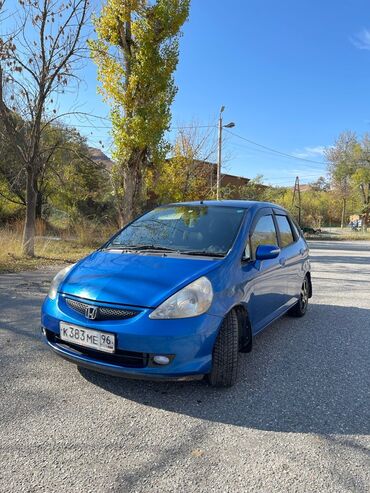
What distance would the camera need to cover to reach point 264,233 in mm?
4160

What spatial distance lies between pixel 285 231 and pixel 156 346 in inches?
115

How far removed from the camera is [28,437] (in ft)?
7.69

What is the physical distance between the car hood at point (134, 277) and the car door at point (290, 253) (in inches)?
66.7

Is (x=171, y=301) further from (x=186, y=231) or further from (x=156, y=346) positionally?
(x=186, y=231)

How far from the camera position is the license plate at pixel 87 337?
2.70 metres

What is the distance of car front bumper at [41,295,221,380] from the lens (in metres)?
2.63

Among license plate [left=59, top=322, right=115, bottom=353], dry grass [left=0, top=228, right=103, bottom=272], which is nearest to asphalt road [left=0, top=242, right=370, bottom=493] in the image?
license plate [left=59, top=322, right=115, bottom=353]

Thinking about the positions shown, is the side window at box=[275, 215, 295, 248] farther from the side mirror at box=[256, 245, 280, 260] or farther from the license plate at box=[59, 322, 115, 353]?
the license plate at box=[59, 322, 115, 353]

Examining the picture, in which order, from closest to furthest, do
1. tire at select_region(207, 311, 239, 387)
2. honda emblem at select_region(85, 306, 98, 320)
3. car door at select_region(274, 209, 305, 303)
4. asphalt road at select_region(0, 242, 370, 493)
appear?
1. asphalt road at select_region(0, 242, 370, 493)
2. honda emblem at select_region(85, 306, 98, 320)
3. tire at select_region(207, 311, 239, 387)
4. car door at select_region(274, 209, 305, 303)

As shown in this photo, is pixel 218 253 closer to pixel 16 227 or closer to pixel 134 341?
pixel 134 341

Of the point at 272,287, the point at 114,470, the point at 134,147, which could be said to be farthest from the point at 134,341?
the point at 134,147

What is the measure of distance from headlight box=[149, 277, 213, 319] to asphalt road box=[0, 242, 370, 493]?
2.25ft

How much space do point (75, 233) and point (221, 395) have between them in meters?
14.6

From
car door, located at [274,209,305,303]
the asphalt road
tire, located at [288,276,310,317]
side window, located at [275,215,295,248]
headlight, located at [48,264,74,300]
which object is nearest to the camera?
the asphalt road
